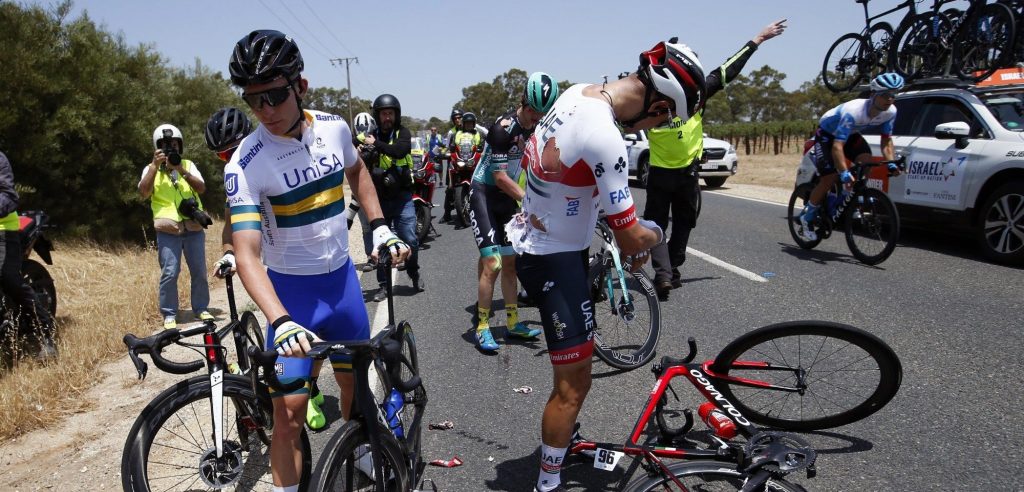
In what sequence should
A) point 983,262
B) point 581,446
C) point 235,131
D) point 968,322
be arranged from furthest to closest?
point 983,262 → point 968,322 → point 235,131 → point 581,446

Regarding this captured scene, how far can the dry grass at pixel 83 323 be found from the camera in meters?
4.30

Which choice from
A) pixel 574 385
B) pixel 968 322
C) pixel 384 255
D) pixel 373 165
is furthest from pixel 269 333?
pixel 968 322

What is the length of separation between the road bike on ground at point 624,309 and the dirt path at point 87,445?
3.25m

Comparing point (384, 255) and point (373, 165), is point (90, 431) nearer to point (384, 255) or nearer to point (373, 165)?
point (384, 255)

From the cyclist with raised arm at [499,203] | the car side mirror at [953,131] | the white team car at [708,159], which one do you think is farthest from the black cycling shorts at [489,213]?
the white team car at [708,159]

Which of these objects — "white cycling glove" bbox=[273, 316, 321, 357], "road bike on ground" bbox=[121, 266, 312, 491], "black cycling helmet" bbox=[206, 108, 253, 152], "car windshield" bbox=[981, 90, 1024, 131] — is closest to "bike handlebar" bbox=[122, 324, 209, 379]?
"road bike on ground" bbox=[121, 266, 312, 491]

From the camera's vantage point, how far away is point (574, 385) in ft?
9.18

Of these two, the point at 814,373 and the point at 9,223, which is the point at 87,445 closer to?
the point at 9,223

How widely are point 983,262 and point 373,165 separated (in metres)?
7.22

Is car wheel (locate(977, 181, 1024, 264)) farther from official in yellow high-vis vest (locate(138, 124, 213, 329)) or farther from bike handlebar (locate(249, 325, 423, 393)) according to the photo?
official in yellow high-vis vest (locate(138, 124, 213, 329))

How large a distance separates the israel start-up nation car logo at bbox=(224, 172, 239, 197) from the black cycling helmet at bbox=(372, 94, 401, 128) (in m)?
4.95

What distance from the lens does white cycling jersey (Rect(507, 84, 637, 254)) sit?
2521 millimetres

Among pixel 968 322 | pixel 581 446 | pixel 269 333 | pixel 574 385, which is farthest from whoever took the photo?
pixel 968 322

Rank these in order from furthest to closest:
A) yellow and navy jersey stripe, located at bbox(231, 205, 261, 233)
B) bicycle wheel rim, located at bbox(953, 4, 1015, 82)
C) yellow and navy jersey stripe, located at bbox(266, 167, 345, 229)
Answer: bicycle wheel rim, located at bbox(953, 4, 1015, 82), yellow and navy jersey stripe, located at bbox(266, 167, 345, 229), yellow and navy jersey stripe, located at bbox(231, 205, 261, 233)
